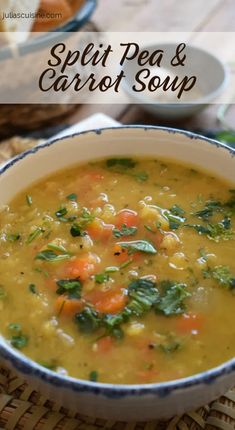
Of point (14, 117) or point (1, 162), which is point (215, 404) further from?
point (14, 117)

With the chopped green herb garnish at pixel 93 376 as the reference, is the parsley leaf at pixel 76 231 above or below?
above

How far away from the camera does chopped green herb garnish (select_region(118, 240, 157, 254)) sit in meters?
1.89

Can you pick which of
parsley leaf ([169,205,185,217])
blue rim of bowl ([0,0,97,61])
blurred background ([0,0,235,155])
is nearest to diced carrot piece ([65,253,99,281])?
parsley leaf ([169,205,185,217])

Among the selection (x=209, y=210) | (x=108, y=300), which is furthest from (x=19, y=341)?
(x=209, y=210)

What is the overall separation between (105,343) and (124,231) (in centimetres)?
44

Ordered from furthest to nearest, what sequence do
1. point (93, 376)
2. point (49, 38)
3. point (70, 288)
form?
point (49, 38) → point (70, 288) → point (93, 376)

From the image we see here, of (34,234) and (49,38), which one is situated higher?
(49,38)

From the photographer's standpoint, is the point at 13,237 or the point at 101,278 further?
the point at 13,237

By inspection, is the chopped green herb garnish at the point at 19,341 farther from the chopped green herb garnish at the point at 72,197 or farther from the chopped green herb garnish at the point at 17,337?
the chopped green herb garnish at the point at 72,197

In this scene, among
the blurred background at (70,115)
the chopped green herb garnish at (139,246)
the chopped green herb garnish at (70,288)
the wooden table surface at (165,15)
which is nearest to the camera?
the chopped green herb garnish at (70,288)

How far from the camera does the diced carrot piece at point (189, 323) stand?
1661mm

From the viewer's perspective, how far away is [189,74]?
3.30 m

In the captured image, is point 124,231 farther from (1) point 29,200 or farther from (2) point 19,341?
(2) point 19,341

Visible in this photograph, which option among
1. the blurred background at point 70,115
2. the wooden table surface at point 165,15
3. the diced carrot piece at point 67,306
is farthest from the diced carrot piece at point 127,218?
the wooden table surface at point 165,15
